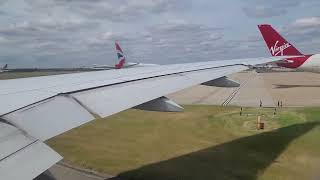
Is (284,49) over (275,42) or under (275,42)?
under

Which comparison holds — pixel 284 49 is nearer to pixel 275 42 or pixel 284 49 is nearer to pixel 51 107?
pixel 275 42

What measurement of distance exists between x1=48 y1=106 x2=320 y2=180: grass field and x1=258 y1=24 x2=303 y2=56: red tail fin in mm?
15528

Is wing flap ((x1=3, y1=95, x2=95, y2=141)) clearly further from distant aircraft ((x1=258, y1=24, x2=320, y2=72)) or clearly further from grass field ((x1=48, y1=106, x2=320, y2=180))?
distant aircraft ((x1=258, y1=24, x2=320, y2=72))

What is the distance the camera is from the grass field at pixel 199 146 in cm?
1107

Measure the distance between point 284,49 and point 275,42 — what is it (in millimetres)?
1073

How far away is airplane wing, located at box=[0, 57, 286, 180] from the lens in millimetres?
3092

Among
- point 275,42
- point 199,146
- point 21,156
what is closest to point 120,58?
point 275,42

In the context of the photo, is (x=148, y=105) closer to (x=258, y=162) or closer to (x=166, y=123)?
(x=258, y=162)

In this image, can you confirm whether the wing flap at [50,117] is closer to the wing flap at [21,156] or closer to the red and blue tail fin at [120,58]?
the wing flap at [21,156]

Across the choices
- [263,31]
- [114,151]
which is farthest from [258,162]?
[263,31]

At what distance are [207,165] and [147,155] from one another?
7.84 feet

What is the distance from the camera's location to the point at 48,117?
399cm

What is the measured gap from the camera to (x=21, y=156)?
3.08m

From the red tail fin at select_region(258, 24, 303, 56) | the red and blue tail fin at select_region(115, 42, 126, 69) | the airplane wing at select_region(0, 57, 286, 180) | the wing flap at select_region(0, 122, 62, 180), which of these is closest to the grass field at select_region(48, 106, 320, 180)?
the airplane wing at select_region(0, 57, 286, 180)
